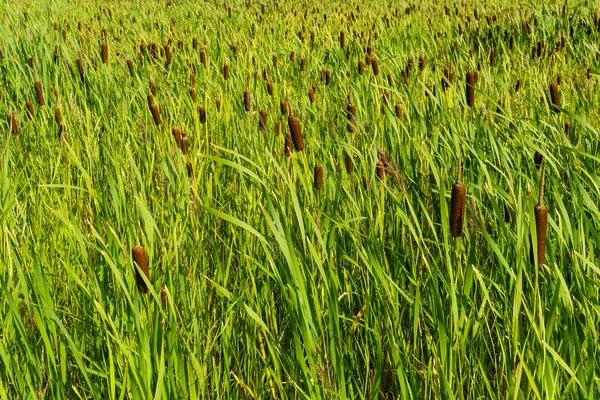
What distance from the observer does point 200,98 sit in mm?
3086

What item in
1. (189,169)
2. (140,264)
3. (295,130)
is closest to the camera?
(140,264)

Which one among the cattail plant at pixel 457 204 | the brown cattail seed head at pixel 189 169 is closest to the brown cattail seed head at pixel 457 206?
the cattail plant at pixel 457 204

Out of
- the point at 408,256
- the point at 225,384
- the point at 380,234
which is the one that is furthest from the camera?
the point at 380,234

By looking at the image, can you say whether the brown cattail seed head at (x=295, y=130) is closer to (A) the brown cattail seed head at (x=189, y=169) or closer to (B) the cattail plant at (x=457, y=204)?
(A) the brown cattail seed head at (x=189, y=169)

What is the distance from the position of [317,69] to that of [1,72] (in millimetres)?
1631

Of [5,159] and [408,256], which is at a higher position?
[5,159]

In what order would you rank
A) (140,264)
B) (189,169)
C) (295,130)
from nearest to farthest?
(140,264), (295,130), (189,169)

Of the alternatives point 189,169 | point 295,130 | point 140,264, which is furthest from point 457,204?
point 189,169

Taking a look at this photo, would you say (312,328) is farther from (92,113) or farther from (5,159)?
(92,113)

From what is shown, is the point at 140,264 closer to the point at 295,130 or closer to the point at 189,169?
the point at 295,130

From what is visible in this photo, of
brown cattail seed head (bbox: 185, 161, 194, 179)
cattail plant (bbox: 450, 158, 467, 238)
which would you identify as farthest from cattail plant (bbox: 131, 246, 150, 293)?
brown cattail seed head (bbox: 185, 161, 194, 179)

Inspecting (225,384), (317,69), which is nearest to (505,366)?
(225,384)

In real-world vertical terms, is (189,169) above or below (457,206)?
below

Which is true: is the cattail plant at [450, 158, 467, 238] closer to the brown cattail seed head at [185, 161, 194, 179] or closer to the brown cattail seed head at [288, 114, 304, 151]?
the brown cattail seed head at [288, 114, 304, 151]
